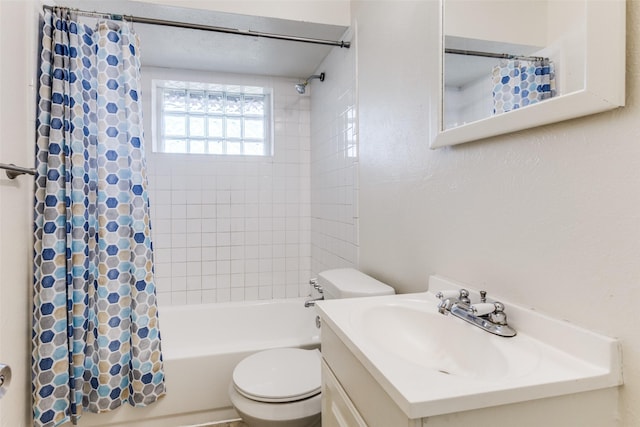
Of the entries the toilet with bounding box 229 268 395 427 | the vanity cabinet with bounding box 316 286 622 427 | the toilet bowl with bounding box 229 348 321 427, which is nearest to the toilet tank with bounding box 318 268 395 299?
the toilet with bounding box 229 268 395 427

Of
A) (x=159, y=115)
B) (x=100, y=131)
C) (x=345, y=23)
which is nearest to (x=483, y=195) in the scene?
(x=345, y=23)

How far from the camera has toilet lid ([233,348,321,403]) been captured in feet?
4.60

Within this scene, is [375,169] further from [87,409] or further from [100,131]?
[87,409]

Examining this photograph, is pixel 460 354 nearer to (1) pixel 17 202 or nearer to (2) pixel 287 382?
(2) pixel 287 382

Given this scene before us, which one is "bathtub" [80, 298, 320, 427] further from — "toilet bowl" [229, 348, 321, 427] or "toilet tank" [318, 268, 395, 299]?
"toilet tank" [318, 268, 395, 299]

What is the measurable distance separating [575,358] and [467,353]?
24 centimetres

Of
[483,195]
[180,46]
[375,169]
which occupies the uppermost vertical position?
[180,46]

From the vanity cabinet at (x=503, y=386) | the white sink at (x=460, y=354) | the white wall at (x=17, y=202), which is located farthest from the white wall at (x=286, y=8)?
the vanity cabinet at (x=503, y=386)

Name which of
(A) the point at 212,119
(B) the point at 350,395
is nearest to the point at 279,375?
(B) the point at 350,395

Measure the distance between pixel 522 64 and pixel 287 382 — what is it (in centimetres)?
140

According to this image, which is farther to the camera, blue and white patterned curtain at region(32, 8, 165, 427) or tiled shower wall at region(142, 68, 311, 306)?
tiled shower wall at region(142, 68, 311, 306)

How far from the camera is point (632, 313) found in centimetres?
63

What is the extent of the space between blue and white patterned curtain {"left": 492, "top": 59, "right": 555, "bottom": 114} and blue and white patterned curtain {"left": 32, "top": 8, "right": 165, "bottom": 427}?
1.55 m

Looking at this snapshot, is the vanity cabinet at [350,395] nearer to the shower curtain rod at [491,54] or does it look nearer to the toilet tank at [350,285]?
the toilet tank at [350,285]
